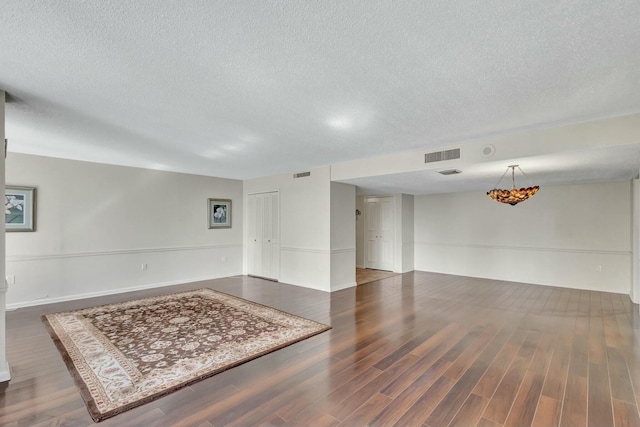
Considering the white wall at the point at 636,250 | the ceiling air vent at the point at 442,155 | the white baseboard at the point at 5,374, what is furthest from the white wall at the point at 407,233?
the white baseboard at the point at 5,374

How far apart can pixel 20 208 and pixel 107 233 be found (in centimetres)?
126

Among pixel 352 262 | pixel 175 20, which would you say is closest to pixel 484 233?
pixel 352 262

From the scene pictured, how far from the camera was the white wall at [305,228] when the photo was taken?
5828mm

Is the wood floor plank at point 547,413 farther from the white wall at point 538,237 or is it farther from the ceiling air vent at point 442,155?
the white wall at point 538,237

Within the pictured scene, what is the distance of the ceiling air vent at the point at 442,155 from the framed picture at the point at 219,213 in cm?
504

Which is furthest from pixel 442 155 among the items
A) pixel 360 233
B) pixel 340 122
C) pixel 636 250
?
pixel 360 233

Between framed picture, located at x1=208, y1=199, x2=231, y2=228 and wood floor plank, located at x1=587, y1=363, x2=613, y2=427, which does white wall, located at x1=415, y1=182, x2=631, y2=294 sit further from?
framed picture, located at x1=208, y1=199, x2=231, y2=228

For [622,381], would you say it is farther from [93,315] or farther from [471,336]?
[93,315]

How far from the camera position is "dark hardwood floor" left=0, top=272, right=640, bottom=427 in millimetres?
2031

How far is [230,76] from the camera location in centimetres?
221

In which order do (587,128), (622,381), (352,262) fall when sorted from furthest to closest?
(352,262)
(587,128)
(622,381)

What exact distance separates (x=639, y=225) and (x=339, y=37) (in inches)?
228

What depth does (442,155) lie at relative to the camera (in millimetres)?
4156

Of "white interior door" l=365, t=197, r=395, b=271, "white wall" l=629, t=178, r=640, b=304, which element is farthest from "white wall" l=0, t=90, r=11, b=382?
"white wall" l=629, t=178, r=640, b=304
